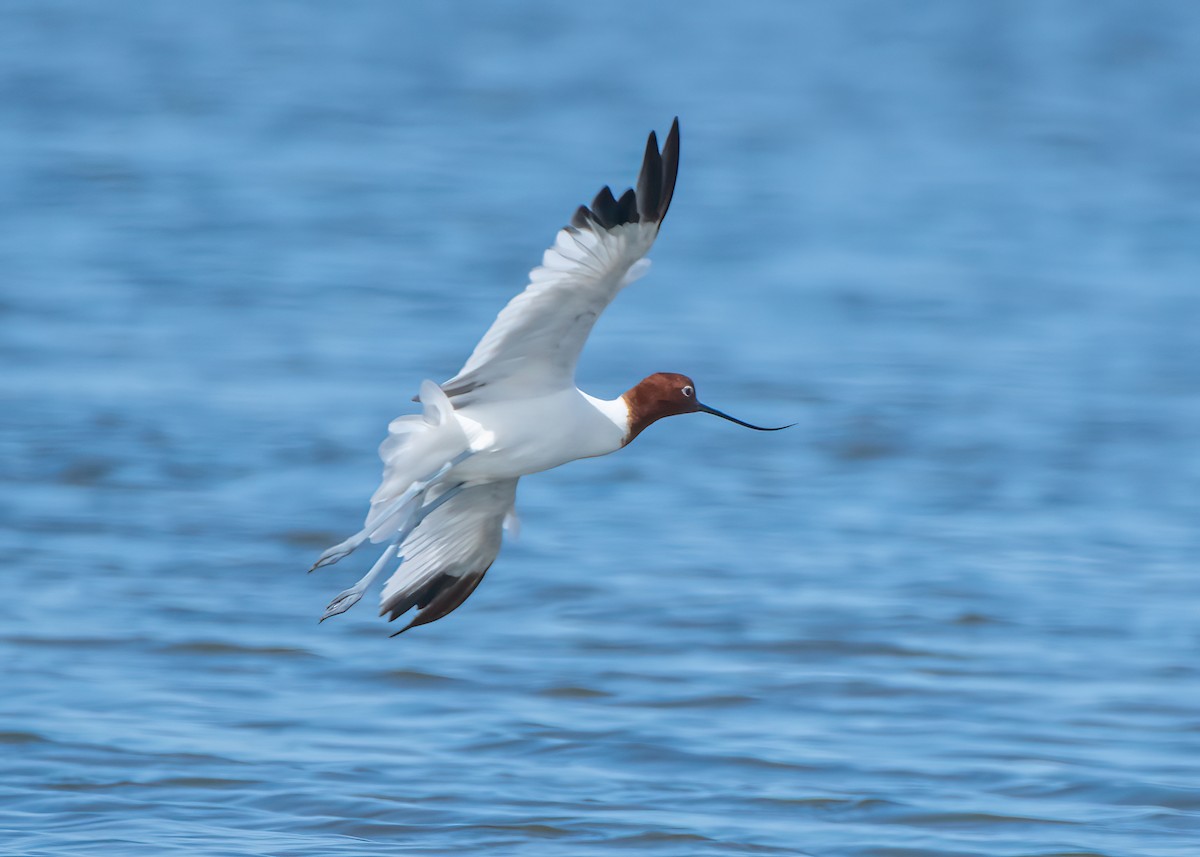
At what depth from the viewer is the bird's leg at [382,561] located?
6746 millimetres

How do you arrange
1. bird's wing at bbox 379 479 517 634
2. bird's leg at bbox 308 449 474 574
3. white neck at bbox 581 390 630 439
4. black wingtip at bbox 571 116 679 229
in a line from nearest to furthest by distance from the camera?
black wingtip at bbox 571 116 679 229 → bird's leg at bbox 308 449 474 574 → white neck at bbox 581 390 630 439 → bird's wing at bbox 379 479 517 634

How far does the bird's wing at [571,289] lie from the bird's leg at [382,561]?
0.44m

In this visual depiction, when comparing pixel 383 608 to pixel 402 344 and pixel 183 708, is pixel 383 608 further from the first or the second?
pixel 402 344

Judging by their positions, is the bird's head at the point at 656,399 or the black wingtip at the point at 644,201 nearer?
the black wingtip at the point at 644,201

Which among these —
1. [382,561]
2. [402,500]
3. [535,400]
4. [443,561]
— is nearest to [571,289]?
[535,400]

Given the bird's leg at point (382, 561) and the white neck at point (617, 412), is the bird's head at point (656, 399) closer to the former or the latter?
the white neck at point (617, 412)

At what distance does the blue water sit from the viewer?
848 cm

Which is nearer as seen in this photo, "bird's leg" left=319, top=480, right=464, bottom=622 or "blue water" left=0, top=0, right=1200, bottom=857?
"bird's leg" left=319, top=480, right=464, bottom=622

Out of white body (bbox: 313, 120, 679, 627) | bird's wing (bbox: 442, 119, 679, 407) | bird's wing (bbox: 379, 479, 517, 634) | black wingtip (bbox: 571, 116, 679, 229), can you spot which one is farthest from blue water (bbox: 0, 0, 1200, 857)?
black wingtip (bbox: 571, 116, 679, 229)

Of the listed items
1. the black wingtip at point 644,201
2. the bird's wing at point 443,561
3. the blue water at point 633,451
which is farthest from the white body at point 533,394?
the blue water at point 633,451

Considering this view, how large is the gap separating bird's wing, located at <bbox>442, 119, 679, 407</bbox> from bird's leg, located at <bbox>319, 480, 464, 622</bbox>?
439mm

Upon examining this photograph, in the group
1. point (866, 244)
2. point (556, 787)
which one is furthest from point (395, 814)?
point (866, 244)

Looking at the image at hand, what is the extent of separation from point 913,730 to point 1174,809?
1.20 metres

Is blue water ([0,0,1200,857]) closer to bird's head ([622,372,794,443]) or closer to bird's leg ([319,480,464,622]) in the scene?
bird's leg ([319,480,464,622])
